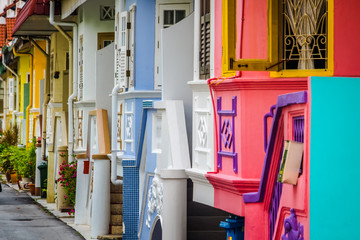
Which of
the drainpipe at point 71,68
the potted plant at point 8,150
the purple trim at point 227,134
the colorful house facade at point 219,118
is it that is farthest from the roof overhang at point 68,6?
the potted plant at point 8,150

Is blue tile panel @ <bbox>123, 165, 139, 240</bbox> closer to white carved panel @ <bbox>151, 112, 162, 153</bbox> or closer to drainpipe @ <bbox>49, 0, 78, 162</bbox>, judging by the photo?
white carved panel @ <bbox>151, 112, 162, 153</bbox>

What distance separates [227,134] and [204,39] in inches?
69.5

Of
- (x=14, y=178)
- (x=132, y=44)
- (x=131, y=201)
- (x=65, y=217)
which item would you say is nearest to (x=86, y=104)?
(x=65, y=217)

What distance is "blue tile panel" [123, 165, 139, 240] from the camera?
15.9m

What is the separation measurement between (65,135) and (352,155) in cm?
1961

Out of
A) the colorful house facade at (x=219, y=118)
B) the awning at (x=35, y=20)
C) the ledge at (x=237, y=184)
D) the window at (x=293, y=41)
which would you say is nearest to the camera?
the colorful house facade at (x=219, y=118)

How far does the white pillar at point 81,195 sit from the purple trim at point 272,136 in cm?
1326

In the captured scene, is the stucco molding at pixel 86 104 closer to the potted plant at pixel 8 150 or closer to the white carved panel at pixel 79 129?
the white carved panel at pixel 79 129

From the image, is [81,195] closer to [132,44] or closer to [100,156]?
[100,156]

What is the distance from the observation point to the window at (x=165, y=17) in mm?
16266

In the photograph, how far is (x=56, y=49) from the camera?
89.7 ft

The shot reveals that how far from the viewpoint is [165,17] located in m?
16.6

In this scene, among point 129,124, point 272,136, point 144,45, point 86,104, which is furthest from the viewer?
point 86,104

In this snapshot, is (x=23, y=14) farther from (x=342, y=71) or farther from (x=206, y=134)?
(x=342, y=71)
